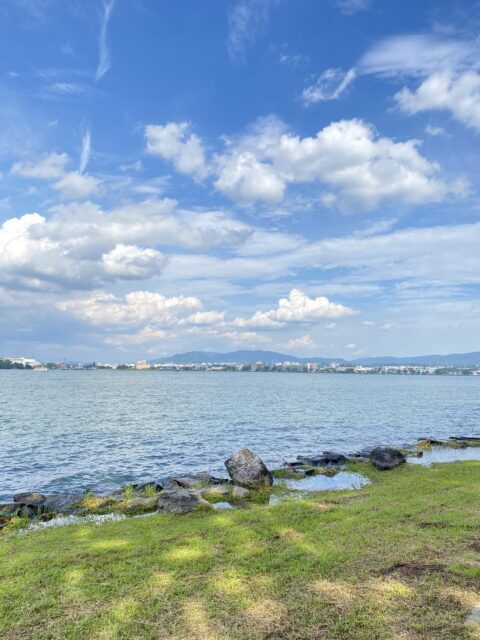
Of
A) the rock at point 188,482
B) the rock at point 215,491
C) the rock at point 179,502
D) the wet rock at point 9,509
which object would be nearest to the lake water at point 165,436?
the rock at point 188,482

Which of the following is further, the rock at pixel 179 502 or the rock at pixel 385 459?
the rock at pixel 385 459

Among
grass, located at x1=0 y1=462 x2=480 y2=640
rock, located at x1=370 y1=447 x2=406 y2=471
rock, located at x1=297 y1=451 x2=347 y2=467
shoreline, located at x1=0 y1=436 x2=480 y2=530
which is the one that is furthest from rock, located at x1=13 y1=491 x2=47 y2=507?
rock, located at x1=370 y1=447 x2=406 y2=471

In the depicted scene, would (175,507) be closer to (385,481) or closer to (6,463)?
(385,481)

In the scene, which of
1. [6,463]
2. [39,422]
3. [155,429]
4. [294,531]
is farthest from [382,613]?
[39,422]

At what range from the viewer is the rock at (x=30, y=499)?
806 inches

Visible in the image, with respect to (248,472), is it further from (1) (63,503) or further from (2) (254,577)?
(2) (254,577)

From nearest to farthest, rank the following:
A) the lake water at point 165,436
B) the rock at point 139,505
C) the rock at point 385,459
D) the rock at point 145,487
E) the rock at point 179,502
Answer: the rock at point 179,502
the rock at point 139,505
the rock at point 145,487
the rock at point 385,459
the lake water at point 165,436

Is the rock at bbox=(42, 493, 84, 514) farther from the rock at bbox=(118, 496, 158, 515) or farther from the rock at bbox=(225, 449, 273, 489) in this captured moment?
the rock at bbox=(225, 449, 273, 489)

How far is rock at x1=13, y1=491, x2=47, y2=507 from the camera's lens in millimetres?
20484

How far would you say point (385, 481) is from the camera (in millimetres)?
24125

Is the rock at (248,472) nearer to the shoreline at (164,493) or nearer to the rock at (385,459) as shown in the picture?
the shoreline at (164,493)

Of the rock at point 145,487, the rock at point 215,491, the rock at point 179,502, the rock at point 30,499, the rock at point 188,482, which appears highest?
the rock at point 179,502

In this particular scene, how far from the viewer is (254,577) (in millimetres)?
9992

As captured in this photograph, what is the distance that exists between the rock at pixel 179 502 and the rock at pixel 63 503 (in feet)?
14.6
